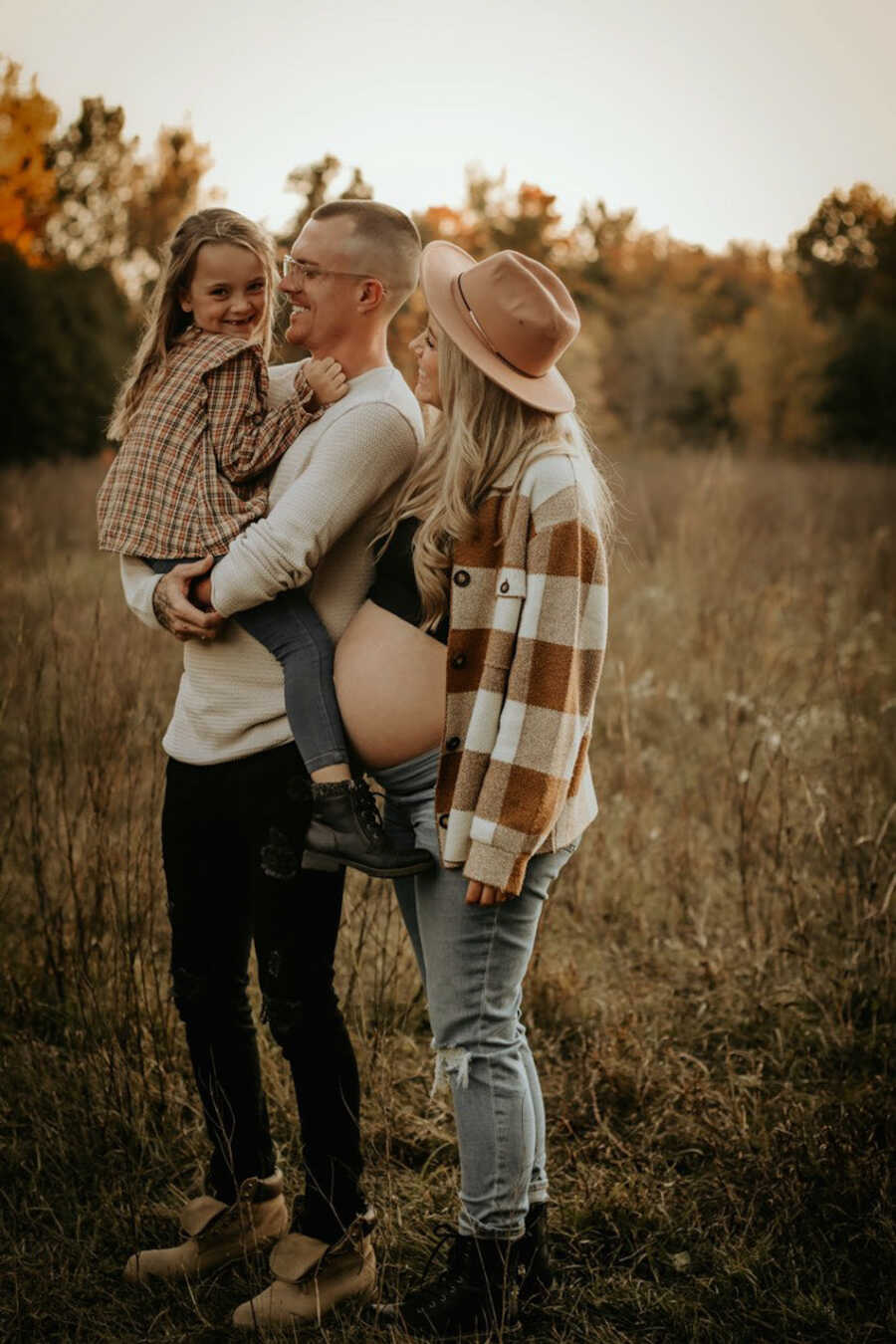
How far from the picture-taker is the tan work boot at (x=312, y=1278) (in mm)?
2299

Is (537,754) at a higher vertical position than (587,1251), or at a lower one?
higher

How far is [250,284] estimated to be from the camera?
2.43 meters

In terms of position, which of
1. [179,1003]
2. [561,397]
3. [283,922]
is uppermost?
[561,397]

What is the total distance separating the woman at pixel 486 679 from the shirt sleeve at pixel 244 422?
30 cm

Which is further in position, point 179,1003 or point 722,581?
point 722,581

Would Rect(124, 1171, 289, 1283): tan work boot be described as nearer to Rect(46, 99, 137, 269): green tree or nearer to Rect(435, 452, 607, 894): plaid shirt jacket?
Rect(435, 452, 607, 894): plaid shirt jacket

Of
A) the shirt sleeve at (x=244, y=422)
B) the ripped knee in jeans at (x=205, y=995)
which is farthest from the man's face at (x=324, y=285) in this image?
the ripped knee in jeans at (x=205, y=995)

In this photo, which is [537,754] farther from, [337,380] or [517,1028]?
[337,380]

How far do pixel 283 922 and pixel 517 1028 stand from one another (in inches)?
20.7

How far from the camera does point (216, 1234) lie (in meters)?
2.52

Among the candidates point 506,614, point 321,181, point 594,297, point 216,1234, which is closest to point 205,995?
point 216,1234

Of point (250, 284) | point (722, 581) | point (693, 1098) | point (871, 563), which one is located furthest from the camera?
point (871, 563)

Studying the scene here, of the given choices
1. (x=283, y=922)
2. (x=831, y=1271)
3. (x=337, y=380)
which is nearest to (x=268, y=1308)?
(x=283, y=922)

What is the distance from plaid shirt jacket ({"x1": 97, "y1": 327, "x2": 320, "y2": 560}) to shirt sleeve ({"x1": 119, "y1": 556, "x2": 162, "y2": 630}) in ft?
0.14
